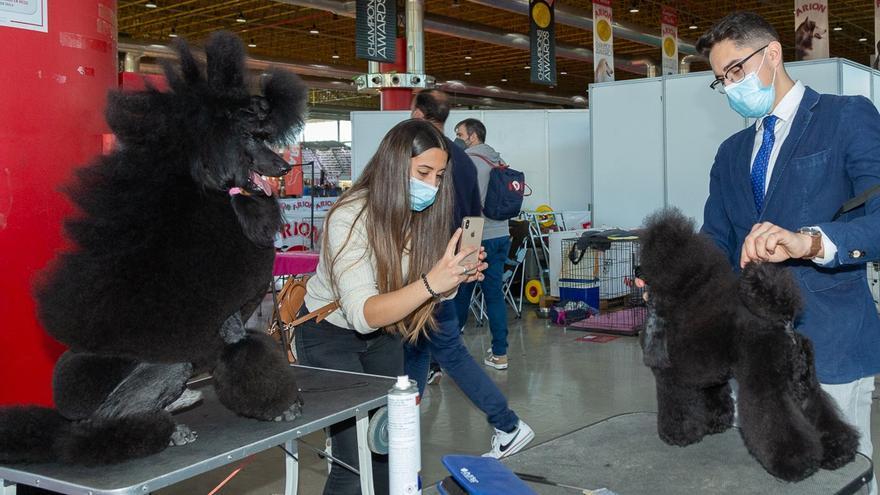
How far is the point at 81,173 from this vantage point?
4.43 feet

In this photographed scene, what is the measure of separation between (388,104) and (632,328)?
5.03 meters

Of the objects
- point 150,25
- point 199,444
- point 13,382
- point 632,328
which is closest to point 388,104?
point 632,328

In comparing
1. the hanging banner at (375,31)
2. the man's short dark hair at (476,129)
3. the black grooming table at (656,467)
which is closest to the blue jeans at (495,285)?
the man's short dark hair at (476,129)

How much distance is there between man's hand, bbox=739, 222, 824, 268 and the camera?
139cm

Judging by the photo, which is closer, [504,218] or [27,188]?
[27,188]

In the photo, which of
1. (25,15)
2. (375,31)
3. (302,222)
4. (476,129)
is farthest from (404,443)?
(375,31)

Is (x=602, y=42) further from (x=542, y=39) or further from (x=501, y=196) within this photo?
(x=501, y=196)

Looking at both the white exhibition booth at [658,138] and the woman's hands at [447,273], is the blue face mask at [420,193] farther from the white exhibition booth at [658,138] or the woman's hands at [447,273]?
the white exhibition booth at [658,138]

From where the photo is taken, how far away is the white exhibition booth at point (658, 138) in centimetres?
659

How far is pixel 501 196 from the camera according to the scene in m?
4.78

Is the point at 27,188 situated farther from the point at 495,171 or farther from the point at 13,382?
the point at 495,171

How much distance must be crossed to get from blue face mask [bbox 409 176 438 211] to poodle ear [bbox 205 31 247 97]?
66cm

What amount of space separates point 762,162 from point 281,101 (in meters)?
1.05

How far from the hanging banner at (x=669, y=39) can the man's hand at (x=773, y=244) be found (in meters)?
11.8
